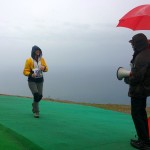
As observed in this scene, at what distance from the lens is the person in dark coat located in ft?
22.1

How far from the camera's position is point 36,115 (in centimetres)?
999

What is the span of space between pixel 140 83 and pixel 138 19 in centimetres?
137

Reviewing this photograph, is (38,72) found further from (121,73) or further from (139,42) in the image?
(139,42)

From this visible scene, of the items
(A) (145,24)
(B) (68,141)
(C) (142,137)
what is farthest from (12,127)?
(A) (145,24)

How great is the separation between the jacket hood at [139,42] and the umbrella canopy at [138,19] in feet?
1.87

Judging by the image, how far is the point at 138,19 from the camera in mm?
7555

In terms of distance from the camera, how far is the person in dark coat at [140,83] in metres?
6.73

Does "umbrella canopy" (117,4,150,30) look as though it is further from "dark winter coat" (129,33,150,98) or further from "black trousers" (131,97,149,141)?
"black trousers" (131,97,149,141)

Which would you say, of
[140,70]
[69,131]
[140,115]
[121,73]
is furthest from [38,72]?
[140,70]

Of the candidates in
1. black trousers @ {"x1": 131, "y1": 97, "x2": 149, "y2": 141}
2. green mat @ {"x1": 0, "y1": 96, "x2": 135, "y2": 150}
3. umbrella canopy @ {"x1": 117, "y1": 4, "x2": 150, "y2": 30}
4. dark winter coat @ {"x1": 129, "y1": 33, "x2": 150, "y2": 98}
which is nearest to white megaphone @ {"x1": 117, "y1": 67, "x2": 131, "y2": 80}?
dark winter coat @ {"x1": 129, "y1": 33, "x2": 150, "y2": 98}

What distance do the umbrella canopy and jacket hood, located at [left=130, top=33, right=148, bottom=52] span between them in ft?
1.87

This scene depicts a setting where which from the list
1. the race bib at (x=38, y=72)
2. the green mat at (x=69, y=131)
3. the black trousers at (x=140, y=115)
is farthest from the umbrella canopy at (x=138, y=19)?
the race bib at (x=38, y=72)

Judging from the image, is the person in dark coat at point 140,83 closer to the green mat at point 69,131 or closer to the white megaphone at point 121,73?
the white megaphone at point 121,73

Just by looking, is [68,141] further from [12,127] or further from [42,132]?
[12,127]
